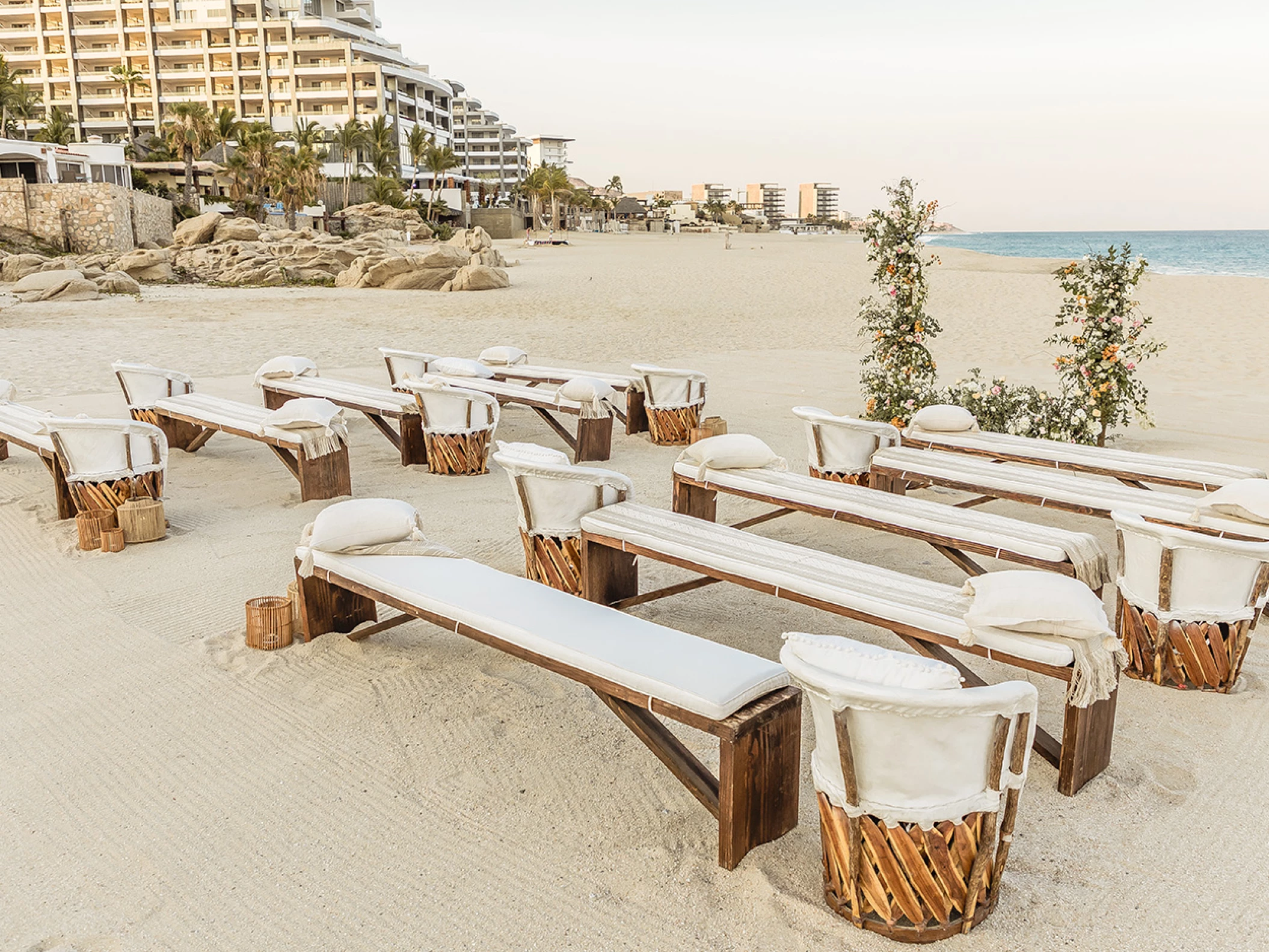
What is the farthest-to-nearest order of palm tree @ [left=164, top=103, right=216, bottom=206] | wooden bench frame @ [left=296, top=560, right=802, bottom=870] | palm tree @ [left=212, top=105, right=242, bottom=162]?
palm tree @ [left=212, top=105, right=242, bottom=162], palm tree @ [left=164, top=103, right=216, bottom=206], wooden bench frame @ [left=296, top=560, right=802, bottom=870]

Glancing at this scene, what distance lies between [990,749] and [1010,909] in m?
0.55

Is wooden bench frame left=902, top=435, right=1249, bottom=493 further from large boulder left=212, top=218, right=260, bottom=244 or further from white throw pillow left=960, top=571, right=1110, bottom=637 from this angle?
large boulder left=212, top=218, right=260, bottom=244

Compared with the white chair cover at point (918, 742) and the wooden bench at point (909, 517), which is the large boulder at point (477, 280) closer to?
the wooden bench at point (909, 517)

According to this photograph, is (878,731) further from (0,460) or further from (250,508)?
(0,460)

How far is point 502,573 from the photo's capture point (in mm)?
3383

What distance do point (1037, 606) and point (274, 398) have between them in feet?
22.2

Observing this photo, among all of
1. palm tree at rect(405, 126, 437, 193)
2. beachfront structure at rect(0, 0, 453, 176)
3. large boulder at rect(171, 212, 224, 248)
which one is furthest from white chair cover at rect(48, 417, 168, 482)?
beachfront structure at rect(0, 0, 453, 176)

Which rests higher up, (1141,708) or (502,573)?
(502,573)

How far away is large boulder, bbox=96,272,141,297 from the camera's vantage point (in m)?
20.2

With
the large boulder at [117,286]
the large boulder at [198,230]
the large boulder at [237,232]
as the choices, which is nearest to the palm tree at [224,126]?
the large boulder at [198,230]

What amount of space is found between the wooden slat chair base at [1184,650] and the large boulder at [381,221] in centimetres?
4064

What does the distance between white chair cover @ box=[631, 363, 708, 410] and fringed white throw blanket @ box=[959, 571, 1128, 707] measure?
456 centimetres

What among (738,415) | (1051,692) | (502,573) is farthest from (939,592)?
(738,415)

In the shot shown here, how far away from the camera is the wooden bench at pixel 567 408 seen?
6.66 metres
